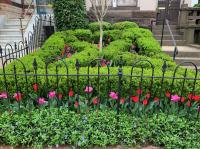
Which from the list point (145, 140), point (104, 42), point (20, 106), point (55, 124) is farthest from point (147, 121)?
point (104, 42)

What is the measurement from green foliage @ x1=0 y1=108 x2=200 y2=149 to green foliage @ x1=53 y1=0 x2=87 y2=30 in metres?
5.29

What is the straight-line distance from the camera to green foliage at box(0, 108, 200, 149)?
9.43 ft

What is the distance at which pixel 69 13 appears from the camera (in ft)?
24.9

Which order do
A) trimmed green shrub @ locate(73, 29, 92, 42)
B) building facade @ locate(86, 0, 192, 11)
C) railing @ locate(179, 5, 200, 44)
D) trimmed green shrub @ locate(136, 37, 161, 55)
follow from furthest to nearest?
building facade @ locate(86, 0, 192, 11), railing @ locate(179, 5, 200, 44), trimmed green shrub @ locate(73, 29, 92, 42), trimmed green shrub @ locate(136, 37, 161, 55)

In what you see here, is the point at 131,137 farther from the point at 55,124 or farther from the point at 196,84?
the point at 196,84

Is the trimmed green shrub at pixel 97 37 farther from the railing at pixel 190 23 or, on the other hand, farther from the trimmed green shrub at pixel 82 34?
the railing at pixel 190 23

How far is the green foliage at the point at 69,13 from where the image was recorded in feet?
24.8

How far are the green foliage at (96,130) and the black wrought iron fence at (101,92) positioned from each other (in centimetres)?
19

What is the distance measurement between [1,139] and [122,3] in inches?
405

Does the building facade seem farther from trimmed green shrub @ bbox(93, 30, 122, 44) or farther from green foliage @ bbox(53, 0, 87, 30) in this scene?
trimmed green shrub @ bbox(93, 30, 122, 44)

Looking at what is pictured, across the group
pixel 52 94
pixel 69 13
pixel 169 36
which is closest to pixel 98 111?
pixel 52 94

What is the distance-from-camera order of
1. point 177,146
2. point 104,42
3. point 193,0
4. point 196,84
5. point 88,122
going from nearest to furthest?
1. point 177,146
2. point 88,122
3. point 196,84
4. point 104,42
5. point 193,0

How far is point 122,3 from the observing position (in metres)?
11.5

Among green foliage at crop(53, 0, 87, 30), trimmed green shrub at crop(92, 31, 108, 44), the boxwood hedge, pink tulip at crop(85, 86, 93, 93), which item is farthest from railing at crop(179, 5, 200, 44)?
pink tulip at crop(85, 86, 93, 93)
